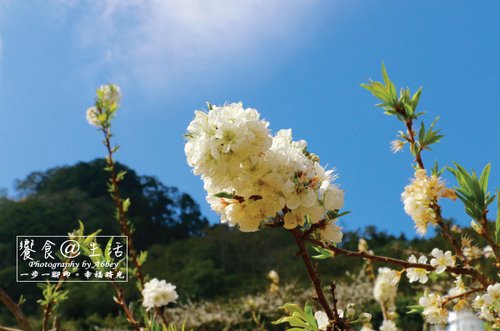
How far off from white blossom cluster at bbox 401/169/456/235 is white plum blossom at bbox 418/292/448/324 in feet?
0.63

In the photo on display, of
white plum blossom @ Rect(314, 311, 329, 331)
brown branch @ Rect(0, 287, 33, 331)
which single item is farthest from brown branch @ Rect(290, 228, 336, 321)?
brown branch @ Rect(0, 287, 33, 331)

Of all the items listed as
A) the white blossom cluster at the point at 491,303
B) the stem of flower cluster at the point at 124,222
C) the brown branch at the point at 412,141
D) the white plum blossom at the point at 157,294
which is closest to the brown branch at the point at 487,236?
the white blossom cluster at the point at 491,303

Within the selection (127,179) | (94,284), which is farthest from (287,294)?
(127,179)

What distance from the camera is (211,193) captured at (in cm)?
103

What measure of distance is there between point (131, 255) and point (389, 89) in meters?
1.92

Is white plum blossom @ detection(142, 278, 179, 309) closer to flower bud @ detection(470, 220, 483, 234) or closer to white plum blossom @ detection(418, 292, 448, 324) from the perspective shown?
white plum blossom @ detection(418, 292, 448, 324)

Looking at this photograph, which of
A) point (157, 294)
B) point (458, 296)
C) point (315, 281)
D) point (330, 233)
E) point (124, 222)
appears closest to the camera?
point (315, 281)

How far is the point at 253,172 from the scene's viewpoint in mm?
979

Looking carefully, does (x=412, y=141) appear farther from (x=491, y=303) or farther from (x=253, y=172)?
(x=253, y=172)

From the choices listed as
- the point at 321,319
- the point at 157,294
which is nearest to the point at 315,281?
the point at 321,319

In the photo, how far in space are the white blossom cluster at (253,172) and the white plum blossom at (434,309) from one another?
574 mm

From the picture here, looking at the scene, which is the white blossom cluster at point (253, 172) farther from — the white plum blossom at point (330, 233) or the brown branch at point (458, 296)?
the brown branch at point (458, 296)

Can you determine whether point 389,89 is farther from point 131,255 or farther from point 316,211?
point 131,255

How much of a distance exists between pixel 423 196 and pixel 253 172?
577 mm
